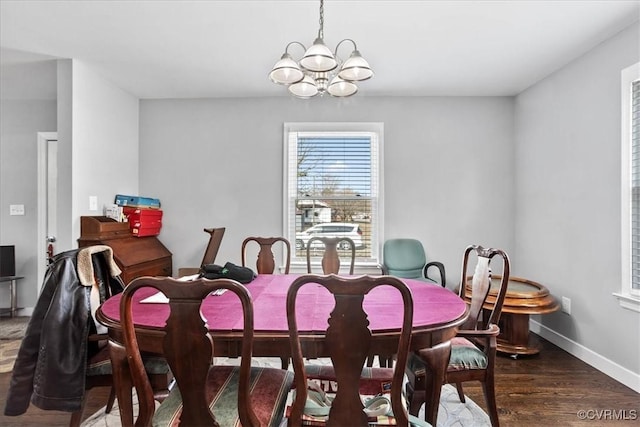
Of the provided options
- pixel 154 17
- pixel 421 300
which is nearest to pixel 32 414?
pixel 421 300

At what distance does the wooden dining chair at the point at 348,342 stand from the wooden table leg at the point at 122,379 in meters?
0.75

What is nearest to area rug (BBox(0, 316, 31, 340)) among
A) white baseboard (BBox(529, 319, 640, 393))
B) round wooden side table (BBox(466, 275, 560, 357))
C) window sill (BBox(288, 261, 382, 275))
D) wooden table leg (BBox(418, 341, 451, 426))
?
window sill (BBox(288, 261, 382, 275))

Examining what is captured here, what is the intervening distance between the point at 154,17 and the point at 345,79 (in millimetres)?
1447

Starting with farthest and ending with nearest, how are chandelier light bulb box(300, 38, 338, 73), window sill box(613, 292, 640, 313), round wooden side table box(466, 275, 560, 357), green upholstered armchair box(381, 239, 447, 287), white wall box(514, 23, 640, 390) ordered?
green upholstered armchair box(381, 239, 447, 287) < round wooden side table box(466, 275, 560, 357) < white wall box(514, 23, 640, 390) < window sill box(613, 292, 640, 313) < chandelier light bulb box(300, 38, 338, 73)

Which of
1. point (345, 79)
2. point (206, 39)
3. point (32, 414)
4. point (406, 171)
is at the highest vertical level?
point (206, 39)

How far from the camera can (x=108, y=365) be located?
5.37 ft

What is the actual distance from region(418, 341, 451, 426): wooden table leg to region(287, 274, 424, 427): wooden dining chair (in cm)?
31

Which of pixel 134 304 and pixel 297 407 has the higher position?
pixel 134 304

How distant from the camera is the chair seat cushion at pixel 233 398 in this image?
4.04 feet

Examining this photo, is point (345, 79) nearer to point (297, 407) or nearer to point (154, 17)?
point (154, 17)

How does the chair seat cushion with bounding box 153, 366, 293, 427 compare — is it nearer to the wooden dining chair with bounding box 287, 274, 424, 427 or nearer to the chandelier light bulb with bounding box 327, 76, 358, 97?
the wooden dining chair with bounding box 287, 274, 424, 427

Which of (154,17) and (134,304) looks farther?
(154,17)

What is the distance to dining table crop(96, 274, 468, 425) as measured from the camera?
1289 millimetres

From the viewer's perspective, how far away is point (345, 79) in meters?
2.00
